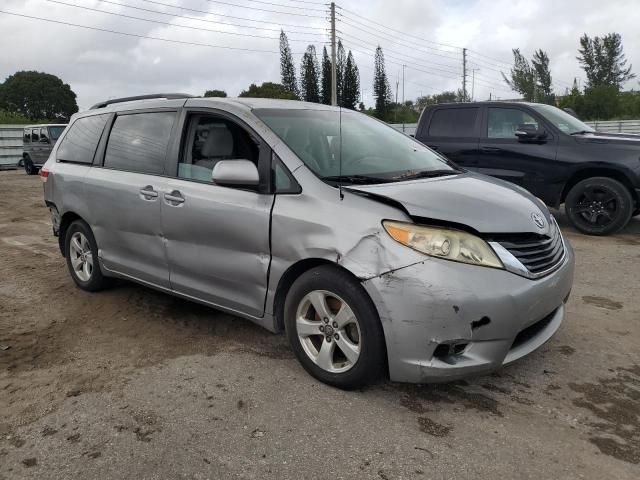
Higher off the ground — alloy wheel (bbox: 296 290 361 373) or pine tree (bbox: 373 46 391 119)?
pine tree (bbox: 373 46 391 119)

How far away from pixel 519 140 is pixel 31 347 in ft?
21.3

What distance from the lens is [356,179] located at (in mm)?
3246

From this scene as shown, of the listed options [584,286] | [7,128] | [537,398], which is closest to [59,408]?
[537,398]

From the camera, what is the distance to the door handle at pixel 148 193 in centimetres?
388

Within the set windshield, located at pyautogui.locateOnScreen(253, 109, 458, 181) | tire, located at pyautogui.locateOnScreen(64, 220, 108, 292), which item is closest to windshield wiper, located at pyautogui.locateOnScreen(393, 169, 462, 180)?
windshield, located at pyautogui.locateOnScreen(253, 109, 458, 181)

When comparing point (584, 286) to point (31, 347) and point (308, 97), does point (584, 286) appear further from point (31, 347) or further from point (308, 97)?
point (308, 97)

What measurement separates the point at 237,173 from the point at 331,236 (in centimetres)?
73

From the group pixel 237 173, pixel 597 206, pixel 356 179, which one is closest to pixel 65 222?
pixel 237 173

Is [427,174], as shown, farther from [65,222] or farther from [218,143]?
[65,222]

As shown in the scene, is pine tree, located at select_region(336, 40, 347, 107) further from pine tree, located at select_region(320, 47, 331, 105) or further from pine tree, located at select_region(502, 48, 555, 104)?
pine tree, located at select_region(502, 48, 555, 104)

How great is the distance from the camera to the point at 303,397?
2.97 metres

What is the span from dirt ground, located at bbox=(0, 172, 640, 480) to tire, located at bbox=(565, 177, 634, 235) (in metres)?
3.21

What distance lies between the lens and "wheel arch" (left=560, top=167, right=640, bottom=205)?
23.0ft

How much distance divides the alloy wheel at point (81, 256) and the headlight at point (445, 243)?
3.08 m
